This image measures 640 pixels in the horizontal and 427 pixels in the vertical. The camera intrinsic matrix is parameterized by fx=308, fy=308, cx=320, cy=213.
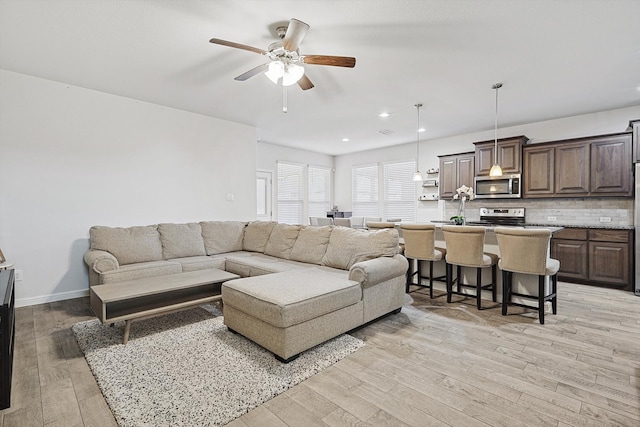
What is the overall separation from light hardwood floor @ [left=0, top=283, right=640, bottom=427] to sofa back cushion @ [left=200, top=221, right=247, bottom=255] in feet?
5.84

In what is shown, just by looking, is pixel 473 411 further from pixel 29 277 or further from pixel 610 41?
pixel 29 277

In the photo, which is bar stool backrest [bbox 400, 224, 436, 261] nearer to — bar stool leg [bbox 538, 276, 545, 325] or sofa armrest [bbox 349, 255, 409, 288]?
sofa armrest [bbox 349, 255, 409, 288]

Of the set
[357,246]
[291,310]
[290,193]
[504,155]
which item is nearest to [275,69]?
[357,246]

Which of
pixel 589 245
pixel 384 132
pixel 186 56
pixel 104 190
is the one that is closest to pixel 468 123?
pixel 384 132

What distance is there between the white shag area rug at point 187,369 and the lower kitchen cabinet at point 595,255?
421 cm

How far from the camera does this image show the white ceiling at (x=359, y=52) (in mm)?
2430

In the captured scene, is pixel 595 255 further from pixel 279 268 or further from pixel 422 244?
pixel 279 268

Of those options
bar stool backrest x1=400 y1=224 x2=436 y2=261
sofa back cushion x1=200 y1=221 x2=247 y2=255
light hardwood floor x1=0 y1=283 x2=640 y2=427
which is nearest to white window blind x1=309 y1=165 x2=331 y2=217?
sofa back cushion x1=200 y1=221 x2=247 y2=255

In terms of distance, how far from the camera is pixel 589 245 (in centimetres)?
470

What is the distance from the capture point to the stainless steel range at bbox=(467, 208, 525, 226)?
5.65 meters

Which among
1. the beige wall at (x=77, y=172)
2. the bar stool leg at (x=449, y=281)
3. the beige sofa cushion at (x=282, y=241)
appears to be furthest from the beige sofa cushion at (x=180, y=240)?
the bar stool leg at (x=449, y=281)

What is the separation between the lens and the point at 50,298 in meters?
3.84

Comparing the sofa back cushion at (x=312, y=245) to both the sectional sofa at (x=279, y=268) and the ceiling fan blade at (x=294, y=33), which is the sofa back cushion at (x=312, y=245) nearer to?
the sectional sofa at (x=279, y=268)

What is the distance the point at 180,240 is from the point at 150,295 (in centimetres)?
153
